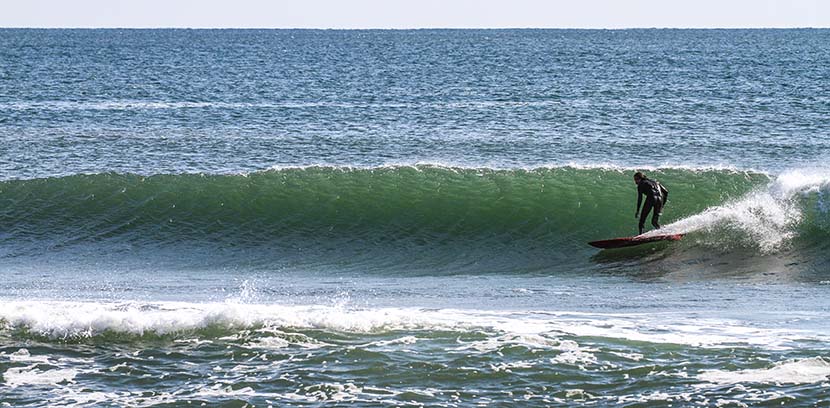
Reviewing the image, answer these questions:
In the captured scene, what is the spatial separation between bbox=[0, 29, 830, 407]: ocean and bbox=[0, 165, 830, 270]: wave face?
7 cm

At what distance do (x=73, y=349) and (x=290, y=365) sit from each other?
265 cm

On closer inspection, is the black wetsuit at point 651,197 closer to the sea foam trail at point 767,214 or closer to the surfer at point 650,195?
the surfer at point 650,195

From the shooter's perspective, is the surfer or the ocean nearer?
the ocean

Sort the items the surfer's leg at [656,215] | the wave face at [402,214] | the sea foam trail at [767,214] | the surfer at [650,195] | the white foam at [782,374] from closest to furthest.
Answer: the white foam at [782,374]
the surfer at [650,195]
the surfer's leg at [656,215]
the sea foam trail at [767,214]
the wave face at [402,214]

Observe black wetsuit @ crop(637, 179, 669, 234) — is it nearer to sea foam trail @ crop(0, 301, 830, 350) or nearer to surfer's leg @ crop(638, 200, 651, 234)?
surfer's leg @ crop(638, 200, 651, 234)

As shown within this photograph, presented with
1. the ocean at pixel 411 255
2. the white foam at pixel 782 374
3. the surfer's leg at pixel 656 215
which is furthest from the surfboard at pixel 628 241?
the white foam at pixel 782 374

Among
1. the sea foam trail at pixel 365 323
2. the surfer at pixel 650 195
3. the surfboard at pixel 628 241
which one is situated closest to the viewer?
the sea foam trail at pixel 365 323

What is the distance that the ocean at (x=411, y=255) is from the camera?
11.9 metres

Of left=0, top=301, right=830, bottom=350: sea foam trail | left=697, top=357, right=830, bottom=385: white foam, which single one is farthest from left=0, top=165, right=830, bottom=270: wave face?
left=697, top=357, right=830, bottom=385: white foam

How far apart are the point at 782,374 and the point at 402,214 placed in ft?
40.8

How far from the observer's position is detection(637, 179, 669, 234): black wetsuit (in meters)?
20.2

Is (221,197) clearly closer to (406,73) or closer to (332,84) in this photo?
(332,84)

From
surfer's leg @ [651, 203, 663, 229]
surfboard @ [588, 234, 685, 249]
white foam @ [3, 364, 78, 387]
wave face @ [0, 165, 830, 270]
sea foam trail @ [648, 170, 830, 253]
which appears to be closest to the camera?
white foam @ [3, 364, 78, 387]

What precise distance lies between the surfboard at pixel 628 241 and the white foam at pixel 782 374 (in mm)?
8007
